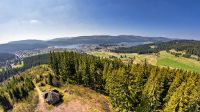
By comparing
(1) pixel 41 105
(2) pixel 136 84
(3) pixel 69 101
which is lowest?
(1) pixel 41 105

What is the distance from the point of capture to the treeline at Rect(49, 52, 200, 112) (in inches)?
2933

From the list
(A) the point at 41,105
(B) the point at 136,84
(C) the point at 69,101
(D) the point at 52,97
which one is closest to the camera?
(B) the point at 136,84

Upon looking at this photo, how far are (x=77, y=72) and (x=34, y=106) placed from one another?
2967 centimetres

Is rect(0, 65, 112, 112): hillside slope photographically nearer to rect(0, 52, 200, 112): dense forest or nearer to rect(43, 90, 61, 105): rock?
rect(43, 90, 61, 105): rock

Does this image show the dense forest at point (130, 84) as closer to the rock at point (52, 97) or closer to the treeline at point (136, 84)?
the treeline at point (136, 84)

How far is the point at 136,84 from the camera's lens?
94.5 metres

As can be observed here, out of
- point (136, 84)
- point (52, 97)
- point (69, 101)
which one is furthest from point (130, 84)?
point (52, 97)

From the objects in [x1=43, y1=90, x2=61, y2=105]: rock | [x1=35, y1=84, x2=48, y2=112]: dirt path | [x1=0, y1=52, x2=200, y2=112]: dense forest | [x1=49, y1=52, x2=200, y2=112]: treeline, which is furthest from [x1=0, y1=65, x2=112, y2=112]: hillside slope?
[x1=49, y1=52, x2=200, y2=112]: treeline

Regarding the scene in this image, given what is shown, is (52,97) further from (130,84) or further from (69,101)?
(130,84)

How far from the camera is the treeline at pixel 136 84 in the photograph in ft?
244

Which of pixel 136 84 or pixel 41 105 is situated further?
pixel 41 105

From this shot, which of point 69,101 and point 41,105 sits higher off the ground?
point 69,101

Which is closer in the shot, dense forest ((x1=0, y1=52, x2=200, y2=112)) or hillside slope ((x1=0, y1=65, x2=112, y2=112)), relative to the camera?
dense forest ((x1=0, y1=52, x2=200, y2=112))

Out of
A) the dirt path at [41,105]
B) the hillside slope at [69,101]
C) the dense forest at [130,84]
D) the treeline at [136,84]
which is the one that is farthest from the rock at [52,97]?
the treeline at [136,84]
